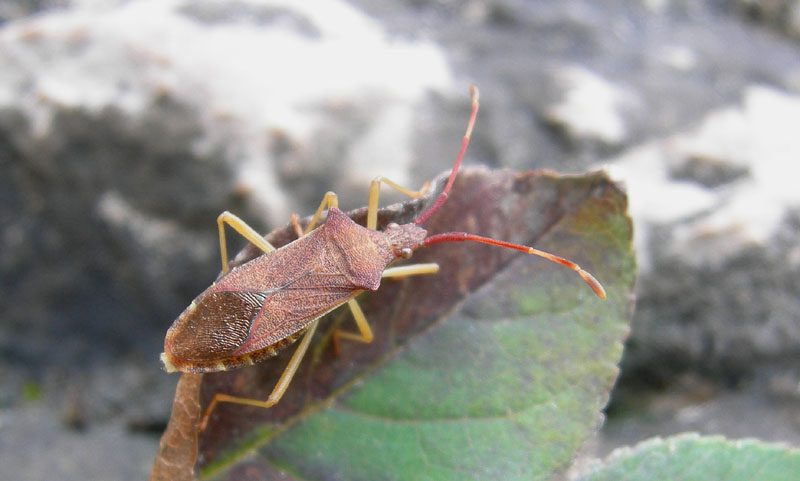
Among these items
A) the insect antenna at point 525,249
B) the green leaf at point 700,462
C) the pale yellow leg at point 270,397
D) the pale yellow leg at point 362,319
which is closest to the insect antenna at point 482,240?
the insect antenna at point 525,249

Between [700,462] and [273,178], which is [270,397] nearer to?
[700,462]

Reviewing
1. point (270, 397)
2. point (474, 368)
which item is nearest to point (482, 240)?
point (474, 368)

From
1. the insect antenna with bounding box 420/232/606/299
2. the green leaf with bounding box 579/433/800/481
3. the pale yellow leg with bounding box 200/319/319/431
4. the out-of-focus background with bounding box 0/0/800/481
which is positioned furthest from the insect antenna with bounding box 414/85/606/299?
the out-of-focus background with bounding box 0/0/800/481

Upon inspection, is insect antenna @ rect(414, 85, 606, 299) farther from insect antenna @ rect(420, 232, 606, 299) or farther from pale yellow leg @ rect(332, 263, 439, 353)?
pale yellow leg @ rect(332, 263, 439, 353)

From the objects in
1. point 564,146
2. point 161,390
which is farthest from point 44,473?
point 564,146

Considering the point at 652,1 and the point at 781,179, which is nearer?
the point at 781,179

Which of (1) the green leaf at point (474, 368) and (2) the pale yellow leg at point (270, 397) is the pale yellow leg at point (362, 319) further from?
(2) the pale yellow leg at point (270, 397)

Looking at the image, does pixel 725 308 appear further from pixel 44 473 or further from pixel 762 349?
pixel 44 473
